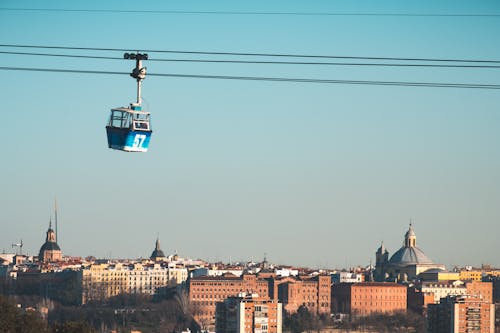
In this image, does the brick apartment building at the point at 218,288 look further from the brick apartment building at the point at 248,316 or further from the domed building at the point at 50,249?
the domed building at the point at 50,249

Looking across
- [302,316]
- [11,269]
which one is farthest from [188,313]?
[11,269]

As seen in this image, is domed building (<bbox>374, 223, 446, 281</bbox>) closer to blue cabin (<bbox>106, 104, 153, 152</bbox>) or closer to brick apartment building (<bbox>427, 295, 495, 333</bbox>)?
brick apartment building (<bbox>427, 295, 495, 333</bbox>)

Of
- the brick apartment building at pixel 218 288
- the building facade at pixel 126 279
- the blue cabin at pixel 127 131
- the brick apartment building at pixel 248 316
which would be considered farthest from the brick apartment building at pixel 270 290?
the blue cabin at pixel 127 131

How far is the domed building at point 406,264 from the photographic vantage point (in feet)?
482

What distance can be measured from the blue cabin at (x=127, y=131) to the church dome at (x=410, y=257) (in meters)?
118

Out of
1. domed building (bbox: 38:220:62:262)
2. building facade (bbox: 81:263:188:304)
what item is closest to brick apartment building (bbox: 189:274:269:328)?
building facade (bbox: 81:263:188:304)

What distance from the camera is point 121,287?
13600 centimetres

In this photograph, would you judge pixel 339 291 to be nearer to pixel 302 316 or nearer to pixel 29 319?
pixel 302 316

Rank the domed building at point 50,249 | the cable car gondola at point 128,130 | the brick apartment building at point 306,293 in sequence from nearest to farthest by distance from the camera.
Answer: the cable car gondola at point 128,130 → the brick apartment building at point 306,293 → the domed building at point 50,249

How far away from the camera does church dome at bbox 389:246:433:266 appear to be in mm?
149225

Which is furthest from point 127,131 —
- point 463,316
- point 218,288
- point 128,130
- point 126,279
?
point 126,279

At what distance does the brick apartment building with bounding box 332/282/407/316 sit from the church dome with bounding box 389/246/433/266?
16.5m

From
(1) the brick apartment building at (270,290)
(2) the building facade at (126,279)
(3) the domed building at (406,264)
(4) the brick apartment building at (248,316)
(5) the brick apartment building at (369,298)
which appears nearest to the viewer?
(4) the brick apartment building at (248,316)

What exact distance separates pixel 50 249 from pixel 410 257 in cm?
3483
